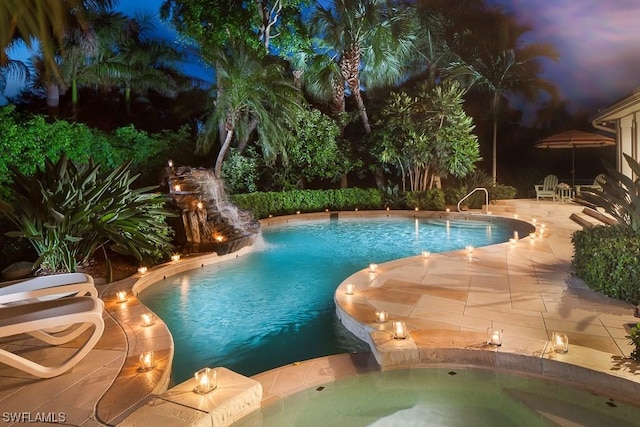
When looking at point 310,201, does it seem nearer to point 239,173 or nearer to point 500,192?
point 239,173

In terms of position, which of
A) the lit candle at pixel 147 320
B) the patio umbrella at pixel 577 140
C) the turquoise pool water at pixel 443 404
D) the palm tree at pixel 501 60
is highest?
the palm tree at pixel 501 60

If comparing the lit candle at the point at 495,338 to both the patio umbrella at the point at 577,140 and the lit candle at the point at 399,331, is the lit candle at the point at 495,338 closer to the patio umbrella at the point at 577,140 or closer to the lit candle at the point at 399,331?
the lit candle at the point at 399,331

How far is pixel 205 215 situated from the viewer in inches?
400

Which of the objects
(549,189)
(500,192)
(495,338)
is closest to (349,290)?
(495,338)

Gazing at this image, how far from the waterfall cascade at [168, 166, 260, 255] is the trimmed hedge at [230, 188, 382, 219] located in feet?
13.0

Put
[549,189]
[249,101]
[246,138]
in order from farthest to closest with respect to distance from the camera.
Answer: [549,189]
[246,138]
[249,101]

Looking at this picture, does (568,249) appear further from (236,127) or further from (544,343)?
(236,127)

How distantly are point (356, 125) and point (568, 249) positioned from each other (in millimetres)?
13203

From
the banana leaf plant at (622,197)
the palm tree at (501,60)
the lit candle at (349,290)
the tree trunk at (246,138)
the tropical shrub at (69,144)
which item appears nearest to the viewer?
the banana leaf plant at (622,197)

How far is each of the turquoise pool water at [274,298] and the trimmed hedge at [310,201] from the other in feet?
10.7

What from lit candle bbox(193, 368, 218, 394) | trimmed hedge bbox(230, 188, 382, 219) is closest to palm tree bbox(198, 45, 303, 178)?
trimmed hedge bbox(230, 188, 382, 219)

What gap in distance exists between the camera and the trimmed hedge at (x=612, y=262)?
5227mm

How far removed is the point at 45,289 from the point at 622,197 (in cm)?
761

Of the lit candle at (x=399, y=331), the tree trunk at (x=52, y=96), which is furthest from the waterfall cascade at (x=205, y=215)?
the tree trunk at (x=52, y=96)
